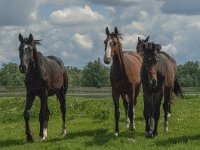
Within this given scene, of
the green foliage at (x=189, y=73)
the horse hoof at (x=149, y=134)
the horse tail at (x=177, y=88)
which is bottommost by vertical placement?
the horse hoof at (x=149, y=134)

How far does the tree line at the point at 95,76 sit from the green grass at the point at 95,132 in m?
69.6

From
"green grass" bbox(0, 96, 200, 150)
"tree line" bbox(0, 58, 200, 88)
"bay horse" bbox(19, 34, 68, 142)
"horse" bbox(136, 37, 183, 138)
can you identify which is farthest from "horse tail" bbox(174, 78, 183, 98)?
"tree line" bbox(0, 58, 200, 88)

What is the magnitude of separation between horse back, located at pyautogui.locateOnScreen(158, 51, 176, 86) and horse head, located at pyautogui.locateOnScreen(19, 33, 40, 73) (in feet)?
13.0

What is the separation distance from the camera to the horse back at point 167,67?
14.8 meters

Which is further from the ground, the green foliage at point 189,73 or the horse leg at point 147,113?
the green foliage at point 189,73

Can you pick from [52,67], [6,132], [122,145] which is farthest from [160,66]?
[6,132]

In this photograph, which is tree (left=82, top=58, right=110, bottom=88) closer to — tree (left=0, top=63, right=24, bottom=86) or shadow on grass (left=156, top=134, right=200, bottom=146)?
tree (left=0, top=63, right=24, bottom=86)

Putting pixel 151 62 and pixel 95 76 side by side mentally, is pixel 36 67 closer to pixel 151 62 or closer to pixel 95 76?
pixel 151 62

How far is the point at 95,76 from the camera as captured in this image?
9819cm

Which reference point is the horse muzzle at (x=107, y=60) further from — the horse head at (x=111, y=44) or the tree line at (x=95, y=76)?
the tree line at (x=95, y=76)

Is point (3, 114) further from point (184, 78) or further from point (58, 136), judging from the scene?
point (184, 78)

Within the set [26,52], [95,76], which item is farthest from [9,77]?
[26,52]

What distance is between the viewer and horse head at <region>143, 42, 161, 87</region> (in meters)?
13.8

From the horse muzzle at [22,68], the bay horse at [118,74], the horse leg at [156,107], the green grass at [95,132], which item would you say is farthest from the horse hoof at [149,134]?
the horse muzzle at [22,68]
